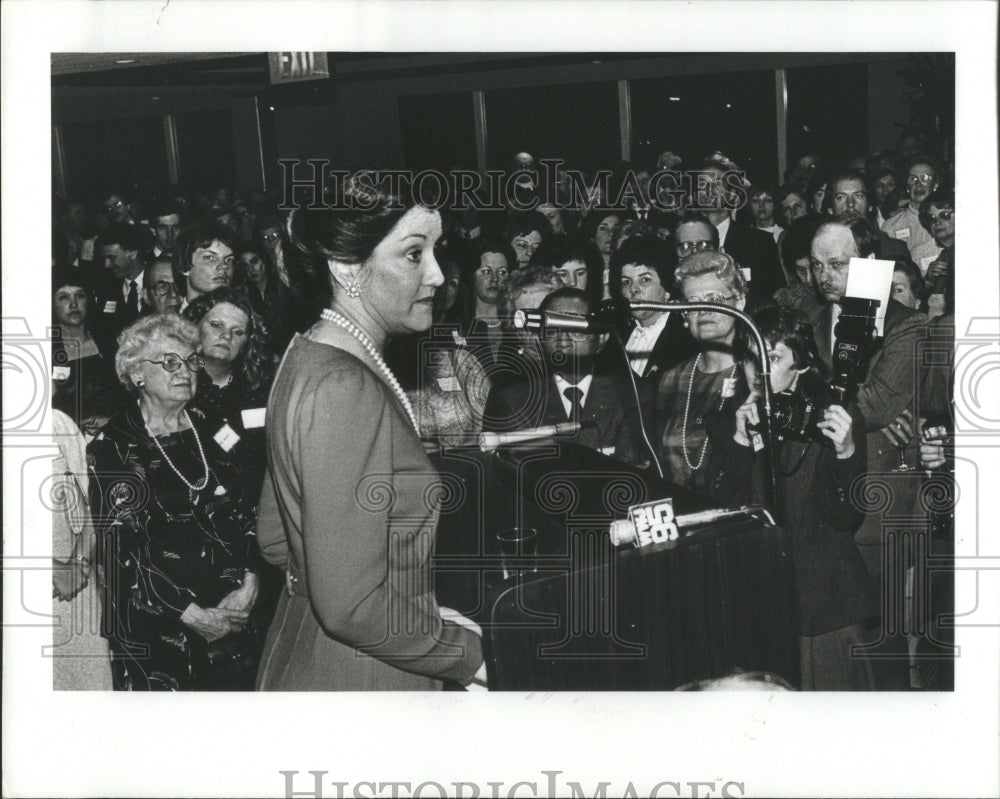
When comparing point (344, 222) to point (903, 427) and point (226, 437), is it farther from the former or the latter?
point (903, 427)

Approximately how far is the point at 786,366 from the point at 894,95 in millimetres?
651

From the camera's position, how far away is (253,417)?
2.79 m

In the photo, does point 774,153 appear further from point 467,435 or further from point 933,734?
point 933,734

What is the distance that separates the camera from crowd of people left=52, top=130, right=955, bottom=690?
9.11 ft

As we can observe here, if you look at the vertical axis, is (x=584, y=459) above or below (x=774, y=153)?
below

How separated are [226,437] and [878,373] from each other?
4.85ft

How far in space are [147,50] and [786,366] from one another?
161cm

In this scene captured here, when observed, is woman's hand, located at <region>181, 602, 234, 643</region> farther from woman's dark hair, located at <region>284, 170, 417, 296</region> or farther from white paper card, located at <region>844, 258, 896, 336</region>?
white paper card, located at <region>844, 258, 896, 336</region>

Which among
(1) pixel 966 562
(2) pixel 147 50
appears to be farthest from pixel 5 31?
(1) pixel 966 562

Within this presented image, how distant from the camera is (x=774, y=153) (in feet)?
9.19

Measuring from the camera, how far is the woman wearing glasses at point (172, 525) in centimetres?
281


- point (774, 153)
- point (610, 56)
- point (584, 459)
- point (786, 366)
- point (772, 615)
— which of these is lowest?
point (772, 615)

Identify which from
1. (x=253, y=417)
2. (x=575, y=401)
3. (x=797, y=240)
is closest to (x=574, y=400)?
(x=575, y=401)

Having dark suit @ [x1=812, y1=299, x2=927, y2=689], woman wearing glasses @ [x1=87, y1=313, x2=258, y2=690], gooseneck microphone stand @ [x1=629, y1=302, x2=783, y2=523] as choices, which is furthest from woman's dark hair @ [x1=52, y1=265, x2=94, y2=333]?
dark suit @ [x1=812, y1=299, x2=927, y2=689]
